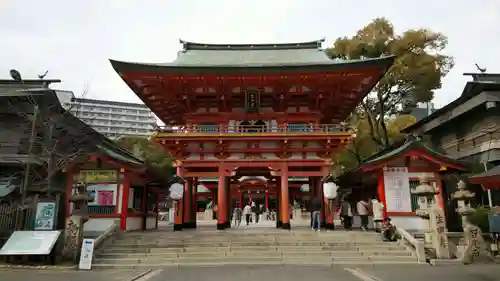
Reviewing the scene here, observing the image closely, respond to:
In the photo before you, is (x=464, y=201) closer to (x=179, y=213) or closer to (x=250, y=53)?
(x=179, y=213)

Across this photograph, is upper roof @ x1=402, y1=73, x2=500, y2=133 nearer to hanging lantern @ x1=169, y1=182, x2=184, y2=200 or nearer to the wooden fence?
hanging lantern @ x1=169, y1=182, x2=184, y2=200

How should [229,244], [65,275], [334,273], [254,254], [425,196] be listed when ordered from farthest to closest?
[229,244]
[425,196]
[254,254]
[65,275]
[334,273]

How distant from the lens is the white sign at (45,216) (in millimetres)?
13398

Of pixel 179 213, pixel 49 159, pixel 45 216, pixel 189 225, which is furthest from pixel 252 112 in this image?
pixel 45 216

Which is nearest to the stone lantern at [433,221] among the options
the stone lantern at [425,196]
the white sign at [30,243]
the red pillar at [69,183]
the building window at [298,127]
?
the stone lantern at [425,196]

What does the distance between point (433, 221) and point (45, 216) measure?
47.2ft

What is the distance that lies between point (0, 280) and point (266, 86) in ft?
48.6

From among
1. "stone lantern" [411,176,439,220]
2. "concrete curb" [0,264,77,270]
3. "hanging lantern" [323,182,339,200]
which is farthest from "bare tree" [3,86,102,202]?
"stone lantern" [411,176,439,220]

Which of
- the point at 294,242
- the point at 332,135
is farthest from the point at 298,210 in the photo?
the point at 294,242

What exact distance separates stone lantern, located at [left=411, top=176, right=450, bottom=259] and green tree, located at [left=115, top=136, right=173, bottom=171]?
30.5 m

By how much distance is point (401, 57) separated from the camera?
89.1 ft

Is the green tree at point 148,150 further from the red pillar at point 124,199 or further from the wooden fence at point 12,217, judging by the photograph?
the wooden fence at point 12,217

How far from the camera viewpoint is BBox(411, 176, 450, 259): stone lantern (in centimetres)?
1293

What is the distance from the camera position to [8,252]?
39.5ft
